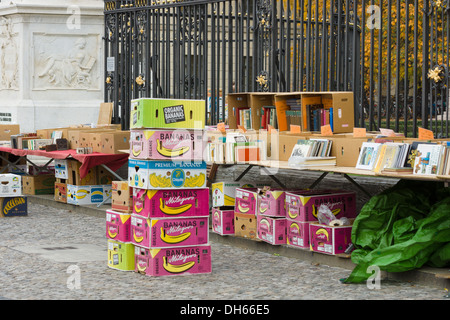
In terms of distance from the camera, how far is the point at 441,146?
24.5 ft

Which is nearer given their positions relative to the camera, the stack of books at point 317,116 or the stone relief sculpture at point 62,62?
the stack of books at point 317,116

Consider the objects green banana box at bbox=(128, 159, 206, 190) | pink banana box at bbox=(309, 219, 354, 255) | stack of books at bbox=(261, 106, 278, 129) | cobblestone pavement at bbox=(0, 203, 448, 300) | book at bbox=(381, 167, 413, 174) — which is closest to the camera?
cobblestone pavement at bbox=(0, 203, 448, 300)

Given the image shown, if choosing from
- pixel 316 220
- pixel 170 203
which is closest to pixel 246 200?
pixel 316 220

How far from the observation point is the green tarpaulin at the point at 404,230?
750 cm

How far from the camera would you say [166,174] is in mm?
8023

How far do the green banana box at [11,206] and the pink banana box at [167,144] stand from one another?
15.1 feet

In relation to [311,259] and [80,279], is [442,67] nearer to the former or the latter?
[311,259]

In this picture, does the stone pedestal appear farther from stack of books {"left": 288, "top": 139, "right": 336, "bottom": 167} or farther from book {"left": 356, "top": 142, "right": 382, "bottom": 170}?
book {"left": 356, "top": 142, "right": 382, "bottom": 170}

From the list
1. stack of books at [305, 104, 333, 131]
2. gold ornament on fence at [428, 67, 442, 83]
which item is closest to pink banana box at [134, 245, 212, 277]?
stack of books at [305, 104, 333, 131]

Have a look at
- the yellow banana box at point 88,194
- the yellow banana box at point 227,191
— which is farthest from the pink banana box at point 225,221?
the yellow banana box at point 88,194

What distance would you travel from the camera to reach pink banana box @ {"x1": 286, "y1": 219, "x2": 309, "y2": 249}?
8891mm

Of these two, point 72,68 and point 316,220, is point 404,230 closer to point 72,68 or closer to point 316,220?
point 316,220

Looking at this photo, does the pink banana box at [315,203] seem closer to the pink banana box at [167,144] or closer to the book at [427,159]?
the pink banana box at [167,144]

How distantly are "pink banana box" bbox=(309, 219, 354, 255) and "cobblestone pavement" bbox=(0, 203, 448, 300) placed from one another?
0.63 ft
